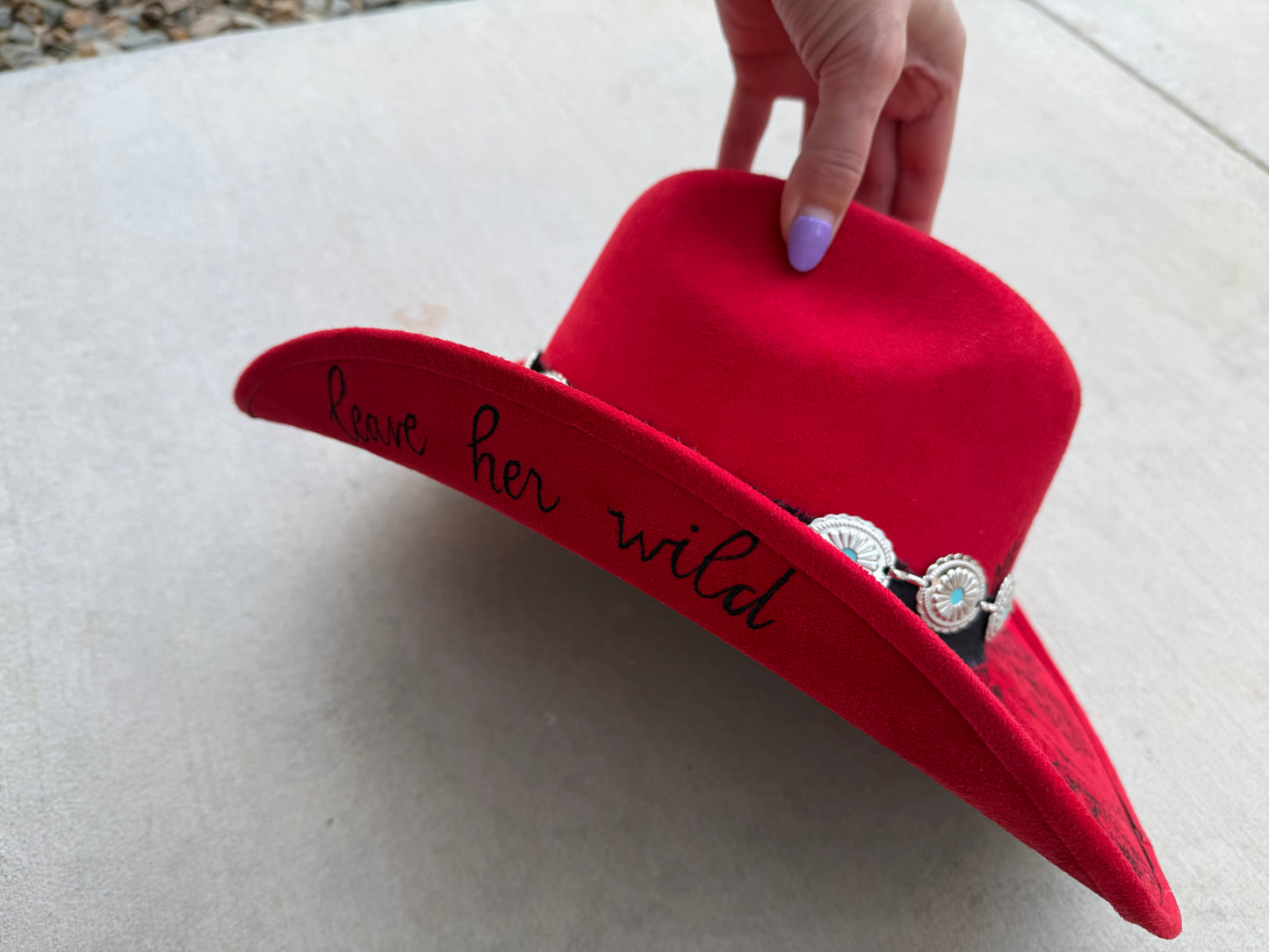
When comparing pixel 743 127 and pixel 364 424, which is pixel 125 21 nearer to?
pixel 743 127

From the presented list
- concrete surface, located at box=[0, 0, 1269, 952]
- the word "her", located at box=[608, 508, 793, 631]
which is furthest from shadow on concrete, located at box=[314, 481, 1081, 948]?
the word "her", located at box=[608, 508, 793, 631]

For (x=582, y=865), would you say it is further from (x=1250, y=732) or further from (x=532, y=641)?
(x=1250, y=732)

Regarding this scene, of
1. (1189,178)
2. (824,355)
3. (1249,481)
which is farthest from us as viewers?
(1189,178)

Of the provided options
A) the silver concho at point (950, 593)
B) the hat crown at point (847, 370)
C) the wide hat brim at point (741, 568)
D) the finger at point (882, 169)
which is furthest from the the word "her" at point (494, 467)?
the finger at point (882, 169)

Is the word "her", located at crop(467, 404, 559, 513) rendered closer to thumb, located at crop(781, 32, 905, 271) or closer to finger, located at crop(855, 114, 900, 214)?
thumb, located at crop(781, 32, 905, 271)

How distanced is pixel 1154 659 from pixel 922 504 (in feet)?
1.44

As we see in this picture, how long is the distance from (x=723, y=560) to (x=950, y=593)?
0.20m

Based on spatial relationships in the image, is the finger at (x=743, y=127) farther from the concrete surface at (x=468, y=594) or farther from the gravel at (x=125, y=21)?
the gravel at (x=125, y=21)

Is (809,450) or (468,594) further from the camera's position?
(468,594)

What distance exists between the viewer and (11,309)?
1.20m

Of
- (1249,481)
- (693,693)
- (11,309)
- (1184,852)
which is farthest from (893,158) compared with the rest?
(11,309)

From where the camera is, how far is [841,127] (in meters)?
0.79

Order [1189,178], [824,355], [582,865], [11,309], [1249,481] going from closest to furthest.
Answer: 1. [824,355]
2. [582,865]
3. [1249,481]
4. [11,309]
5. [1189,178]

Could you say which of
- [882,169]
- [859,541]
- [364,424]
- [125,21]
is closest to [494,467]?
[364,424]
